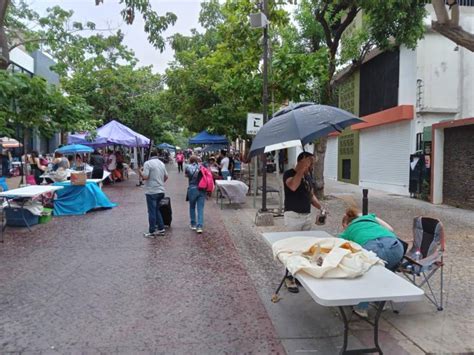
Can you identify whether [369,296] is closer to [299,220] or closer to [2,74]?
[299,220]

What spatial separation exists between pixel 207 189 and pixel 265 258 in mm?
2368

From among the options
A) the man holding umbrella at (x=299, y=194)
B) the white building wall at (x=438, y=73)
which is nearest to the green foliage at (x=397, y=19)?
the white building wall at (x=438, y=73)

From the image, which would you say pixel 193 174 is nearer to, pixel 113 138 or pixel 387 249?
pixel 387 249

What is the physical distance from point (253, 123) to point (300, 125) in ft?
20.7

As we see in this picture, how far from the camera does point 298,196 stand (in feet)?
18.1

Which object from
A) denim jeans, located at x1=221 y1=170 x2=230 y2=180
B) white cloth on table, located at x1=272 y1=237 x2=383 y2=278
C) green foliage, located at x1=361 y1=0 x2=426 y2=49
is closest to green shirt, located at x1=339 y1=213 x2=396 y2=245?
white cloth on table, located at x1=272 y1=237 x2=383 y2=278

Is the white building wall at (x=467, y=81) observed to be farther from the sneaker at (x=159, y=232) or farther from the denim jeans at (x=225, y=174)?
the sneaker at (x=159, y=232)

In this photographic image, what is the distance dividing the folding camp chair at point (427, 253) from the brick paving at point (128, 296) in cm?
163

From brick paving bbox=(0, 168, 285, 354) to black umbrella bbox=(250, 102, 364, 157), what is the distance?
1.86m

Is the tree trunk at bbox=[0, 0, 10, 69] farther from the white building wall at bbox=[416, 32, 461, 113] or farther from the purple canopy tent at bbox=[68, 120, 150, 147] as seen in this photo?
the white building wall at bbox=[416, 32, 461, 113]

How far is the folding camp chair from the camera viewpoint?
15.4ft

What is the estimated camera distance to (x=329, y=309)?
16.0 feet

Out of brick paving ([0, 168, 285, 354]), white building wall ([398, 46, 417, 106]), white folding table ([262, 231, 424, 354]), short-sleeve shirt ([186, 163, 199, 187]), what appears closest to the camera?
white folding table ([262, 231, 424, 354])

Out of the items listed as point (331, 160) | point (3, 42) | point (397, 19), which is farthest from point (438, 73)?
point (3, 42)
